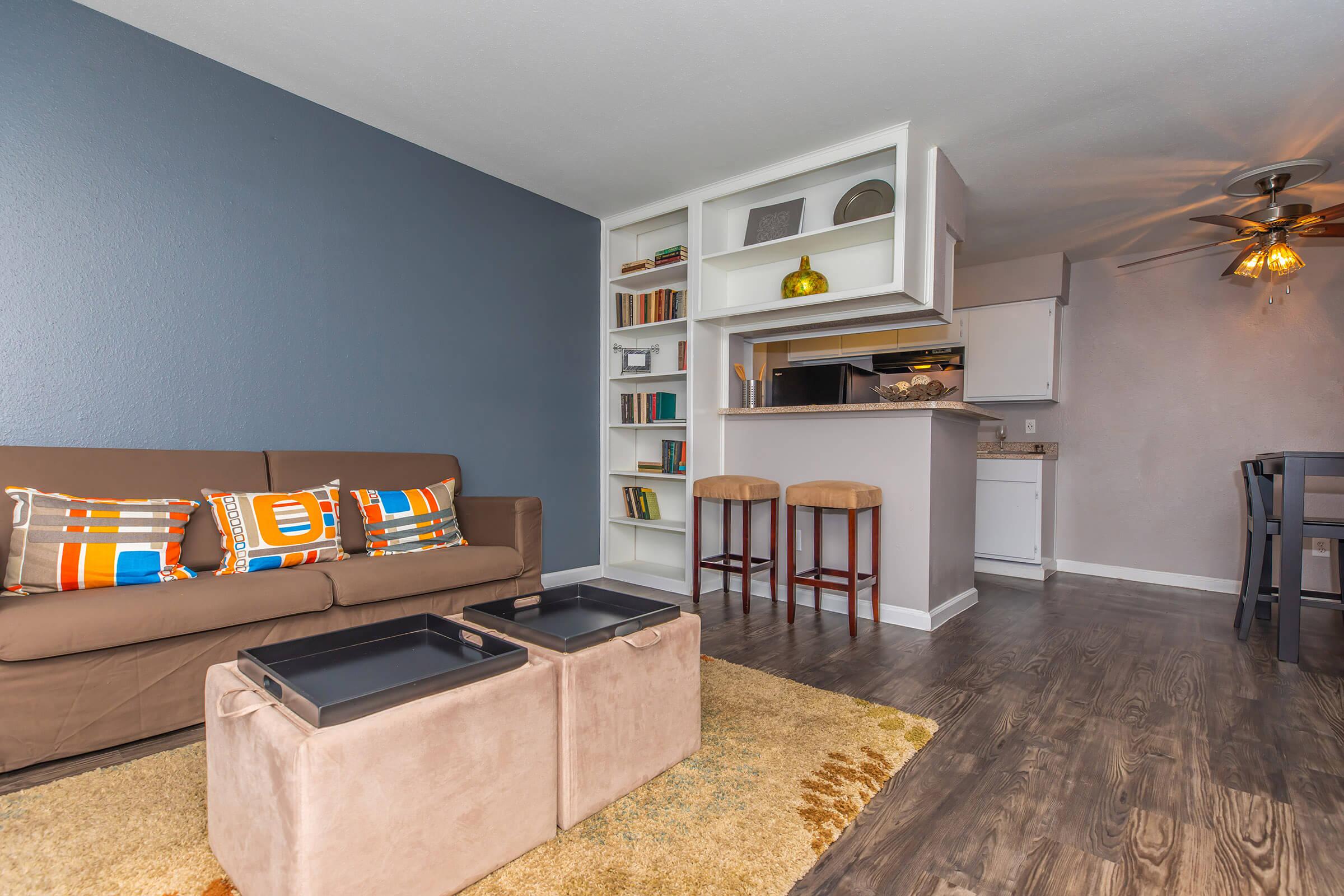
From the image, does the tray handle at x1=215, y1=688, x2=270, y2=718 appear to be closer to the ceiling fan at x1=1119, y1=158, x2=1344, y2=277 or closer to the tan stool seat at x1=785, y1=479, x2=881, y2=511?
the tan stool seat at x1=785, y1=479, x2=881, y2=511

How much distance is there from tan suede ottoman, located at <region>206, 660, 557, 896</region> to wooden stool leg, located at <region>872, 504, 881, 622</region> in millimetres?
2248

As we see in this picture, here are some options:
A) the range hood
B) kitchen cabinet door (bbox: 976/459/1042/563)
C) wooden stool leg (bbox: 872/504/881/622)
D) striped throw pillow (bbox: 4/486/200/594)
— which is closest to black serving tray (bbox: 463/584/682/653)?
striped throw pillow (bbox: 4/486/200/594)

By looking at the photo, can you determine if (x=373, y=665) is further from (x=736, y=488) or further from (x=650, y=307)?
(x=650, y=307)

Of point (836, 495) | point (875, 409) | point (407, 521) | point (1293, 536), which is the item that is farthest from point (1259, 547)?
point (407, 521)

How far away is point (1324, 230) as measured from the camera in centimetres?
324

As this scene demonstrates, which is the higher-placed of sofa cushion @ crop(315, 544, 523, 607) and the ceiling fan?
the ceiling fan

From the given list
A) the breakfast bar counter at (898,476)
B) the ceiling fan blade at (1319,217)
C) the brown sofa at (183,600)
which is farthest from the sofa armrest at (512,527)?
the ceiling fan blade at (1319,217)

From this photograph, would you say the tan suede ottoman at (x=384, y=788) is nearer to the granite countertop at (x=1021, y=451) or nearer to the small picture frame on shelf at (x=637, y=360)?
the small picture frame on shelf at (x=637, y=360)

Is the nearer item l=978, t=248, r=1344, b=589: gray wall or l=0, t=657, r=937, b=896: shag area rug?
l=0, t=657, r=937, b=896: shag area rug

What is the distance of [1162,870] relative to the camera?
1.34 m

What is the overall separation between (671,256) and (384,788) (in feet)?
11.5

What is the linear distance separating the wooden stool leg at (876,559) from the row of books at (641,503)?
62.4 inches

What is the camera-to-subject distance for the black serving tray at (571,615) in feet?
4.84

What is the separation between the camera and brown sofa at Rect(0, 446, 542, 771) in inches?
66.3
